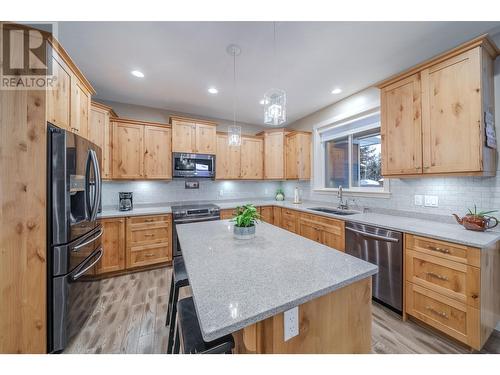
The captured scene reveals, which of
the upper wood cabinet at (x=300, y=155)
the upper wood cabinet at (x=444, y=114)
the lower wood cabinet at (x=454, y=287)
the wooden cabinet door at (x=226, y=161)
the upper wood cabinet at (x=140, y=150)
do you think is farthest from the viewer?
the upper wood cabinet at (x=300, y=155)

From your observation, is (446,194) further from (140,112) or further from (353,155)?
(140,112)

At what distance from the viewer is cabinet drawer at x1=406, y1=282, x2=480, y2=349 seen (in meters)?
1.50

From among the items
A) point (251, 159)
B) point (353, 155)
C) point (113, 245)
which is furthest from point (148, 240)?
point (353, 155)

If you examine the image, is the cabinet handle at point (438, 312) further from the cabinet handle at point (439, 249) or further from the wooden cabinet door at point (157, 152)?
the wooden cabinet door at point (157, 152)

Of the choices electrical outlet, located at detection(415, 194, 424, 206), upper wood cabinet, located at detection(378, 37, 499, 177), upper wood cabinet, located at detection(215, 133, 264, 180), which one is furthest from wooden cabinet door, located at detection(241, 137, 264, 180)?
electrical outlet, located at detection(415, 194, 424, 206)

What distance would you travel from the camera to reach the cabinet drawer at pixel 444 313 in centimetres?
150

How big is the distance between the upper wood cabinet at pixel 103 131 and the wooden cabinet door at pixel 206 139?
134 centimetres

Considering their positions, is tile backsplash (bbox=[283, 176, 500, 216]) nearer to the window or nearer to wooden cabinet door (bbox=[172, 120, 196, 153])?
the window

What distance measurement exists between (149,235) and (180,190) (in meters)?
1.11

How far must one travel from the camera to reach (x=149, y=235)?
3.02 meters

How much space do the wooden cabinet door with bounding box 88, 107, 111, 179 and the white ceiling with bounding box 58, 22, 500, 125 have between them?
41 cm

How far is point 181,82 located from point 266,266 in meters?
2.72
